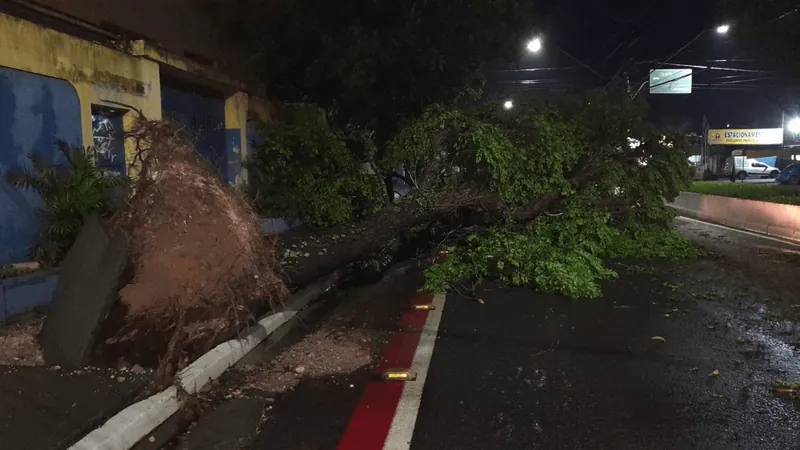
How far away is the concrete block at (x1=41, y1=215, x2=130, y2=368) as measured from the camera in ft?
15.2

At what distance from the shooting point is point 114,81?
857 cm

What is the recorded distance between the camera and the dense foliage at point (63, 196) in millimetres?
6340

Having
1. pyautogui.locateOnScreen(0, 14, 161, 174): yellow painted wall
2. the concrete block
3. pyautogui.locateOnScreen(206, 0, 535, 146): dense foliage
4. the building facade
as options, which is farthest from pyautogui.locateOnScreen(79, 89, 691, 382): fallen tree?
pyautogui.locateOnScreen(0, 14, 161, 174): yellow painted wall

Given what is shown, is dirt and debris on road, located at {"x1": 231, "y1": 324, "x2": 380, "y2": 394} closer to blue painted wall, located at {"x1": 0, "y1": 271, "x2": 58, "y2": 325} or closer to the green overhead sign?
blue painted wall, located at {"x1": 0, "y1": 271, "x2": 58, "y2": 325}

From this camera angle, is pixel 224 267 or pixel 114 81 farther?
pixel 114 81

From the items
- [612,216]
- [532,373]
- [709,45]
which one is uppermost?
[709,45]

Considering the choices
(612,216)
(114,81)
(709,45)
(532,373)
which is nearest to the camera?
(532,373)

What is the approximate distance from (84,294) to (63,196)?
211cm

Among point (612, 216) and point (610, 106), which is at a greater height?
point (610, 106)

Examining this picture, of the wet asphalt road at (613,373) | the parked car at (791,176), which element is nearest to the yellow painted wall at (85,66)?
the wet asphalt road at (613,373)

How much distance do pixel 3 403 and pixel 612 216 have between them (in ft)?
30.7

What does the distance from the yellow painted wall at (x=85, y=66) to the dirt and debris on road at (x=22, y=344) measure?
229 centimetres

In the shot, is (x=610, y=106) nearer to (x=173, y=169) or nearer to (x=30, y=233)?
(x=173, y=169)

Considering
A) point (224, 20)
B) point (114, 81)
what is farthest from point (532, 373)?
point (224, 20)
